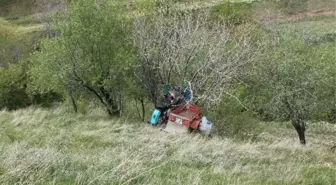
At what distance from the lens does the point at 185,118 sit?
45.0ft

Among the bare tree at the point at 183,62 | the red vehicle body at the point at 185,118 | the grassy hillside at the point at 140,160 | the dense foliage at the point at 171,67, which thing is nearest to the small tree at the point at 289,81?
the dense foliage at the point at 171,67

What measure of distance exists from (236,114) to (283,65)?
244 cm

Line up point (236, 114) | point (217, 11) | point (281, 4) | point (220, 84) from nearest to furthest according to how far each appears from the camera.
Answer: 1. point (220, 84)
2. point (236, 114)
3. point (217, 11)
4. point (281, 4)

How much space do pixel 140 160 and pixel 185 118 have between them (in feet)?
20.9

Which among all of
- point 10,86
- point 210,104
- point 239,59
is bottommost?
point 10,86

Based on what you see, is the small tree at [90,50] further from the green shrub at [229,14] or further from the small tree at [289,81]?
the green shrub at [229,14]

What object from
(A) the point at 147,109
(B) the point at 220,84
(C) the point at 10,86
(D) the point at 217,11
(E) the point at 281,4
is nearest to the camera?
(B) the point at 220,84

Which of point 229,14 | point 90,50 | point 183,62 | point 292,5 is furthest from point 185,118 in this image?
point 292,5

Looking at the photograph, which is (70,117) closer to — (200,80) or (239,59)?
(200,80)

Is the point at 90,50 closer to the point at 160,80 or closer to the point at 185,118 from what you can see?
the point at 160,80

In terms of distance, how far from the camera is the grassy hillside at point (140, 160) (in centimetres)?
614

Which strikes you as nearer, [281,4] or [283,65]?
[283,65]

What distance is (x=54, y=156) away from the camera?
6.67 m

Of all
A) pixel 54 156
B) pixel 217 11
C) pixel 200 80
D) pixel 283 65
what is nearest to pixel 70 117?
pixel 200 80
